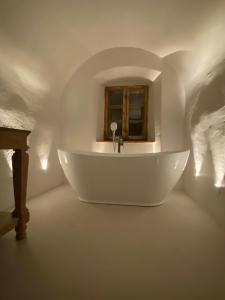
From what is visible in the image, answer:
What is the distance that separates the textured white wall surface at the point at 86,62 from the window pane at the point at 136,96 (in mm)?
235

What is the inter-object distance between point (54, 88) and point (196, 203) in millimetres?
2092

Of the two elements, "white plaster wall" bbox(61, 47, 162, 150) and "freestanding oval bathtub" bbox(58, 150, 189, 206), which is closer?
"freestanding oval bathtub" bbox(58, 150, 189, 206)

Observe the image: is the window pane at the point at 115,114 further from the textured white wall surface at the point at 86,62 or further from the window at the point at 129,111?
the textured white wall surface at the point at 86,62

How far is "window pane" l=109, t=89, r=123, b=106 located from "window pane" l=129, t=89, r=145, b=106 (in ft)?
0.54

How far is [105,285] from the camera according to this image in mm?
779

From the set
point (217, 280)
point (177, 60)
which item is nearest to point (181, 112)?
point (177, 60)

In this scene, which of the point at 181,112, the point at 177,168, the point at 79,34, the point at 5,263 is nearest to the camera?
the point at 5,263

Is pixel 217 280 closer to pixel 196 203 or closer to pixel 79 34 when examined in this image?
pixel 196 203

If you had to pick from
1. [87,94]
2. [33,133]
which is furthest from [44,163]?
[87,94]

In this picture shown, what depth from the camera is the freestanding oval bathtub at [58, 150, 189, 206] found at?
1623mm

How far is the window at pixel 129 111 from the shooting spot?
2910mm

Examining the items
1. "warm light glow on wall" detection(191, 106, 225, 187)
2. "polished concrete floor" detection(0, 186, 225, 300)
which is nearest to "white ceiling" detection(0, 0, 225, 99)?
"warm light glow on wall" detection(191, 106, 225, 187)

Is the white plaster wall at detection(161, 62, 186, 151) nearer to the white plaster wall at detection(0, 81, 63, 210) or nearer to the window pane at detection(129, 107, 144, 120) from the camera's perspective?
the window pane at detection(129, 107, 144, 120)

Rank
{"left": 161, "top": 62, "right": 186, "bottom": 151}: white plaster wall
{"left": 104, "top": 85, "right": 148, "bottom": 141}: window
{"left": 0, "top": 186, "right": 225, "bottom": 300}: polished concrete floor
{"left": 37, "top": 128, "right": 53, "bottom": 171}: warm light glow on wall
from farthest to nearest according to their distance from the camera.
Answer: {"left": 104, "top": 85, "right": 148, "bottom": 141}: window, {"left": 161, "top": 62, "right": 186, "bottom": 151}: white plaster wall, {"left": 37, "top": 128, "right": 53, "bottom": 171}: warm light glow on wall, {"left": 0, "top": 186, "right": 225, "bottom": 300}: polished concrete floor
